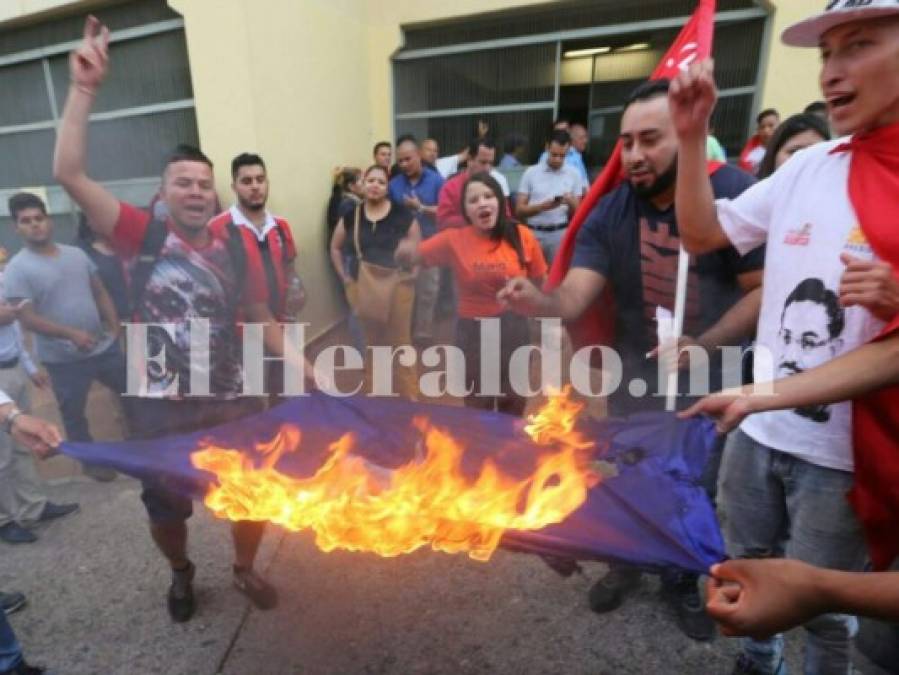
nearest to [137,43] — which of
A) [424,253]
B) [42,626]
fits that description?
[424,253]

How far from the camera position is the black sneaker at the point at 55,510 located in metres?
3.35

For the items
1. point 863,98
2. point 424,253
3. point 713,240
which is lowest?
point 424,253

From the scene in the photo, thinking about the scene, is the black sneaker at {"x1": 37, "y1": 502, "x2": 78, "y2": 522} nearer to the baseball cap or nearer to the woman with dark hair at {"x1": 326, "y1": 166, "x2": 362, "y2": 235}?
the woman with dark hair at {"x1": 326, "y1": 166, "x2": 362, "y2": 235}

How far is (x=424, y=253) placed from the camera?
12.5ft

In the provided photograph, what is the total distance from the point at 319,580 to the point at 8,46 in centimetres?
869

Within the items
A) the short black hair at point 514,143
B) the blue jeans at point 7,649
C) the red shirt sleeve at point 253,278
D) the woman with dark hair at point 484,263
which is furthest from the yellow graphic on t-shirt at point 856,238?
the short black hair at point 514,143

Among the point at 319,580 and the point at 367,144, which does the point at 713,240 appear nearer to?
the point at 319,580

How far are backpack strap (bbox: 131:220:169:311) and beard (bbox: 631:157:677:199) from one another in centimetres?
203

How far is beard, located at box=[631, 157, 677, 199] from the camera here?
6.97 feet

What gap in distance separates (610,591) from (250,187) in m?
3.27

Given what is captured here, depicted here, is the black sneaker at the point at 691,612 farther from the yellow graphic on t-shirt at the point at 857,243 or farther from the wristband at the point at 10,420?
the wristband at the point at 10,420

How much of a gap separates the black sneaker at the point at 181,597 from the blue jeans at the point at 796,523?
2.31 metres

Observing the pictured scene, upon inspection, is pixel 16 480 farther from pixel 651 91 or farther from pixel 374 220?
pixel 651 91

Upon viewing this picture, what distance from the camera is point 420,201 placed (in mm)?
6086
